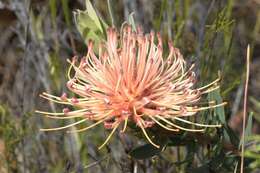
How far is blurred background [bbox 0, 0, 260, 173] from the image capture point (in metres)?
1.62

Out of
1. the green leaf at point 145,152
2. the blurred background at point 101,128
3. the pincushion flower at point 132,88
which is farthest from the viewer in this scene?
the blurred background at point 101,128

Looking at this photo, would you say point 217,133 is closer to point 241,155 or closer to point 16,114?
point 241,155

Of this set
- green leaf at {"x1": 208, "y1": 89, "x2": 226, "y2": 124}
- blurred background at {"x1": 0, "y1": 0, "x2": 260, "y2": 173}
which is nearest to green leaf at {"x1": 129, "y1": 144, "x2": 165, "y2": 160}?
blurred background at {"x1": 0, "y1": 0, "x2": 260, "y2": 173}

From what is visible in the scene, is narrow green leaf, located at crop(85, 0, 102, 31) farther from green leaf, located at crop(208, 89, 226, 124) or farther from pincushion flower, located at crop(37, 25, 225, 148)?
green leaf, located at crop(208, 89, 226, 124)

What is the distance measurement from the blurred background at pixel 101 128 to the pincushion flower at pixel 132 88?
15 centimetres

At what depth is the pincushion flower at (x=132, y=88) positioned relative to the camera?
4.17 ft

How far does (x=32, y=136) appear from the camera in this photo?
216 centimetres

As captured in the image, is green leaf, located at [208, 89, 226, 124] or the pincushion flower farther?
green leaf, located at [208, 89, 226, 124]

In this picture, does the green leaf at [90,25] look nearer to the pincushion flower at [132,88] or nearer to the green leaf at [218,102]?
the pincushion flower at [132,88]

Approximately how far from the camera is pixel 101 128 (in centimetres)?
222

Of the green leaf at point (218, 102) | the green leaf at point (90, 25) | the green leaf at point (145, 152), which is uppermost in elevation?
the green leaf at point (90, 25)

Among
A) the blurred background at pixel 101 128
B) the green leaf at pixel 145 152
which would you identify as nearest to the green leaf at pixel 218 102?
the blurred background at pixel 101 128

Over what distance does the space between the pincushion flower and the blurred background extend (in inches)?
5.8

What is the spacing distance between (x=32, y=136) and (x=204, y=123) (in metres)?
0.88
